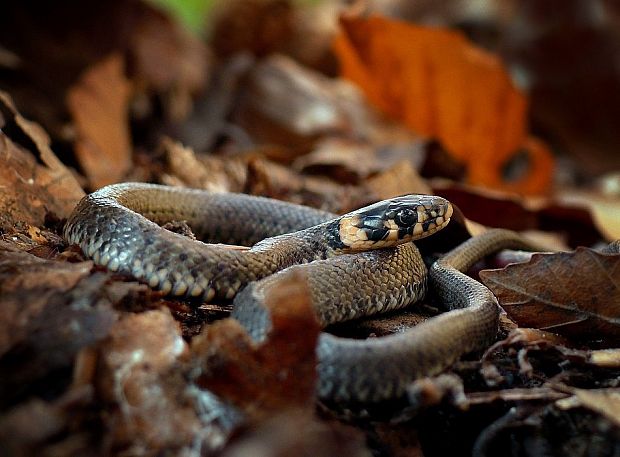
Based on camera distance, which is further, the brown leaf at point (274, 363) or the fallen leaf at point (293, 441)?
the brown leaf at point (274, 363)

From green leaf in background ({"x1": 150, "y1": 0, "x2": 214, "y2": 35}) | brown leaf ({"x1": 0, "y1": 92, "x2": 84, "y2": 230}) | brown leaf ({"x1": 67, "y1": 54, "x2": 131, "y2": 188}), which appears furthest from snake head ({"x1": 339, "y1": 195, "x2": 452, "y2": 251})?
green leaf in background ({"x1": 150, "y1": 0, "x2": 214, "y2": 35})

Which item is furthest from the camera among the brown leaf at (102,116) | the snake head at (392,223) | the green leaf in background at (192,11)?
the green leaf in background at (192,11)

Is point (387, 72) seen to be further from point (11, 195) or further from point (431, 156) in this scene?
point (11, 195)

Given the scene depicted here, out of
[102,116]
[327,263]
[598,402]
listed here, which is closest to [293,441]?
[598,402]

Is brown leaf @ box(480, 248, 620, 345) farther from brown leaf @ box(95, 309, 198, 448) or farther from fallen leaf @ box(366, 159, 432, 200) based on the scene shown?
fallen leaf @ box(366, 159, 432, 200)

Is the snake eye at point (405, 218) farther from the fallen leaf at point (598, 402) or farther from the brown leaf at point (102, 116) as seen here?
the brown leaf at point (102, 116)

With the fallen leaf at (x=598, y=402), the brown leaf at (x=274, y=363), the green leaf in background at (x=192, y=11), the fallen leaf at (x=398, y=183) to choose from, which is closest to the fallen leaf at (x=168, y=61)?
the green leaf in background at (x=192, y=11)
